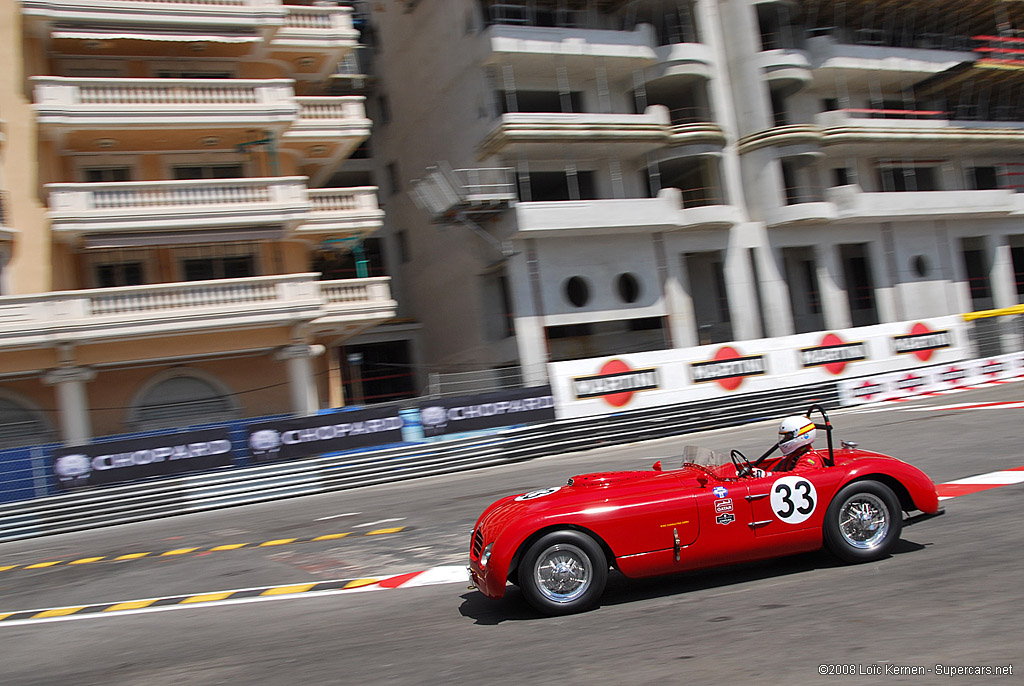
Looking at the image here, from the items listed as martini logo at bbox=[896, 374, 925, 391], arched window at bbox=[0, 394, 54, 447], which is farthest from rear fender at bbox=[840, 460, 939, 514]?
arched window at bbox=[0, 394, 54, 447]

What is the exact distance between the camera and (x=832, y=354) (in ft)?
76.5

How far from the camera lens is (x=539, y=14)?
2867 cm

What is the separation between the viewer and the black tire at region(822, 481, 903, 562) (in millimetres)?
6688

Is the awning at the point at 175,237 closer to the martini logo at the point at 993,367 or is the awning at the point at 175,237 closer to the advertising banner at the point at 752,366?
the advertising banner at the point at 752,366

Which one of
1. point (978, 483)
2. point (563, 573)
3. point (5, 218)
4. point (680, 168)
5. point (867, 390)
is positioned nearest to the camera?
point (563, 573)

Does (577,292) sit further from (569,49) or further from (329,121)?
(329,121)

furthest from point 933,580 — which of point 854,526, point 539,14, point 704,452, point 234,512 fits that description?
point 539,14

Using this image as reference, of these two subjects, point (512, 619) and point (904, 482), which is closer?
point (512, 619)

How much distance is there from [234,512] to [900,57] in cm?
2991

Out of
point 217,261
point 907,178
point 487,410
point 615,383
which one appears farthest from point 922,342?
point 217,261

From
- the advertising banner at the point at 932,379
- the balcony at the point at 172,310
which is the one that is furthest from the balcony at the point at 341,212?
the advertising banner at the point at 932,379

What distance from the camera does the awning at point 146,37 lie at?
21.4 m

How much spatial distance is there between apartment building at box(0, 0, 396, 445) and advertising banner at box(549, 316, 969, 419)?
6.41 m

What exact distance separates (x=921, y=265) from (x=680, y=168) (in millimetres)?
10429
